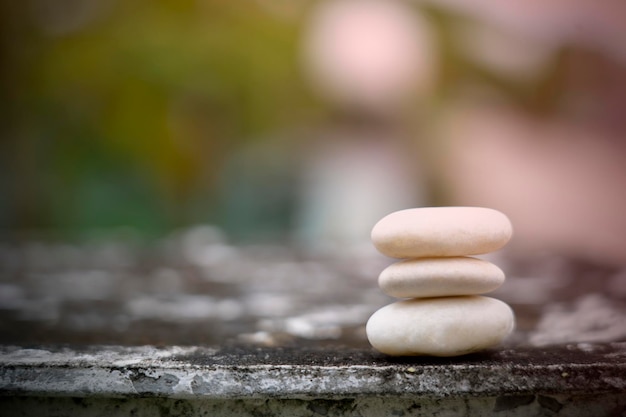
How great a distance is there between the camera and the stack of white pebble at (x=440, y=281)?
1.03 meters

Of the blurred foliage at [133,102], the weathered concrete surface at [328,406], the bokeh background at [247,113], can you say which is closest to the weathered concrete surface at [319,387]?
the weathered concrete surface at [328,406]

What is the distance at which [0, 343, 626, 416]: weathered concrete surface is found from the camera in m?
0.98

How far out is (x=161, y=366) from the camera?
1020 millimetres

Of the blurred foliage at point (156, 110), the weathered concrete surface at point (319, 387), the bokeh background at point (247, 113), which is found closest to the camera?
the weathered concrete surface at point (319, 387)

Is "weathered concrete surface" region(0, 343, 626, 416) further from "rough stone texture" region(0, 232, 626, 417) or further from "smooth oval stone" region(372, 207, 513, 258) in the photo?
"smooth oval stone" region(372, 207, 513, 258)

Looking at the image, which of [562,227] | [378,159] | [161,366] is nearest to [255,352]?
[161,366]

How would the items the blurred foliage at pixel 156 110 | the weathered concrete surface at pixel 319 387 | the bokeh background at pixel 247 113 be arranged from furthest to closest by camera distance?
the blurred foliage at pixel 156 110 → the bokeh background at pixel 247 113 → the weathered concrete surface at pixel 319 387

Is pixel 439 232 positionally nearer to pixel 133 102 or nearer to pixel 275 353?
pixel 275 353

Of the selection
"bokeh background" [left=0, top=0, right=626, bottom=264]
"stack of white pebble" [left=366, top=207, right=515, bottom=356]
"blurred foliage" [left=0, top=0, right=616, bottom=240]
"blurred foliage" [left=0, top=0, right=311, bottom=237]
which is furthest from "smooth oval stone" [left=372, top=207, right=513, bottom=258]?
"blurred foliage" [left=0, top=0, right=311, bottom=237]

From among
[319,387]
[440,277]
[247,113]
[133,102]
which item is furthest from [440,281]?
[133,102]

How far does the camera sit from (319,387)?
0.99 meters

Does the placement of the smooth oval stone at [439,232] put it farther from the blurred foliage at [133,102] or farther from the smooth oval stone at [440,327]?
the blurred foliage at [133,102]

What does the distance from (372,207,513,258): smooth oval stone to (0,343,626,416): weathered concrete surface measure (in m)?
0.18

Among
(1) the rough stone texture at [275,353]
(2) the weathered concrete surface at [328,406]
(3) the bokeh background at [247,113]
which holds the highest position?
(3) the bokeh background at [247,113]
